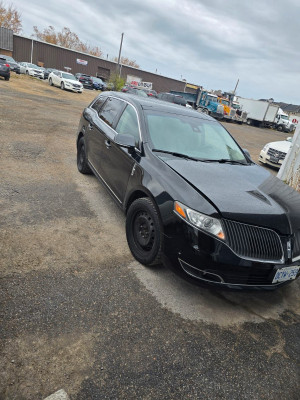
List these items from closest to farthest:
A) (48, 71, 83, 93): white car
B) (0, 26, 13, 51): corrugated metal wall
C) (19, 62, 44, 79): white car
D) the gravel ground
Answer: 1. the gravel ground
2. (48, 71, 83, 93): white car
3. (19, 62, 44, 79): white car
4. (0, 26, 13, 51): corrugated metal wall

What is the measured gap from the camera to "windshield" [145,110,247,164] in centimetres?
338

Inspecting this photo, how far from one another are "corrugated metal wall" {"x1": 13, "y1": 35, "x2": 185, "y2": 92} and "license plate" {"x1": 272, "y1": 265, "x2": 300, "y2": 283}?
5021 cm

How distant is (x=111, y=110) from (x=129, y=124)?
2.84 ft

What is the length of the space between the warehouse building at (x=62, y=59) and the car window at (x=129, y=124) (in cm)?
3742

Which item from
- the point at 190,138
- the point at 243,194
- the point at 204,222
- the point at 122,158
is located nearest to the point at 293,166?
the point at 190,138

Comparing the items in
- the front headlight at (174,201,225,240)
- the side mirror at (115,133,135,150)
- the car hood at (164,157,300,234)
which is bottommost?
the front headlight at (174,201,225,240)

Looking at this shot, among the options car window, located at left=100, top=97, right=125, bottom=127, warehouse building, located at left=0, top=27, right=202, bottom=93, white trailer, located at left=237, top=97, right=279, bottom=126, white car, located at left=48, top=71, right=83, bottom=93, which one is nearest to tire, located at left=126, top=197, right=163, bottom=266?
car window, located at left=100, top=97, right=125, bottom=127

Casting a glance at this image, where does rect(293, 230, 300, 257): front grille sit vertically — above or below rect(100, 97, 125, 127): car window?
below

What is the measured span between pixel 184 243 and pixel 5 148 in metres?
5.38

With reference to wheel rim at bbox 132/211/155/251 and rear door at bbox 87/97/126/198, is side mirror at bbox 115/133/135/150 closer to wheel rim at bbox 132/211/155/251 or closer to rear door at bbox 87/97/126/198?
rear door at bbox 87/97/126/198

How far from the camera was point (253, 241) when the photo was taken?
2.35 meters

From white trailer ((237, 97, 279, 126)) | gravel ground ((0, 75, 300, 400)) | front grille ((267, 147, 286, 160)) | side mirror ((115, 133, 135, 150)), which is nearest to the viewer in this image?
gravel ground ((0, 75, 300, 400))

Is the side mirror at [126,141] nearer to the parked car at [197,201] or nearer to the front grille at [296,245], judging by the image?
the parked car at [197,201]

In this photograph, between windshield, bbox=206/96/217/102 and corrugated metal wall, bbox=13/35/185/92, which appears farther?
corrugated metal wall, bbox=13/35/185/92
